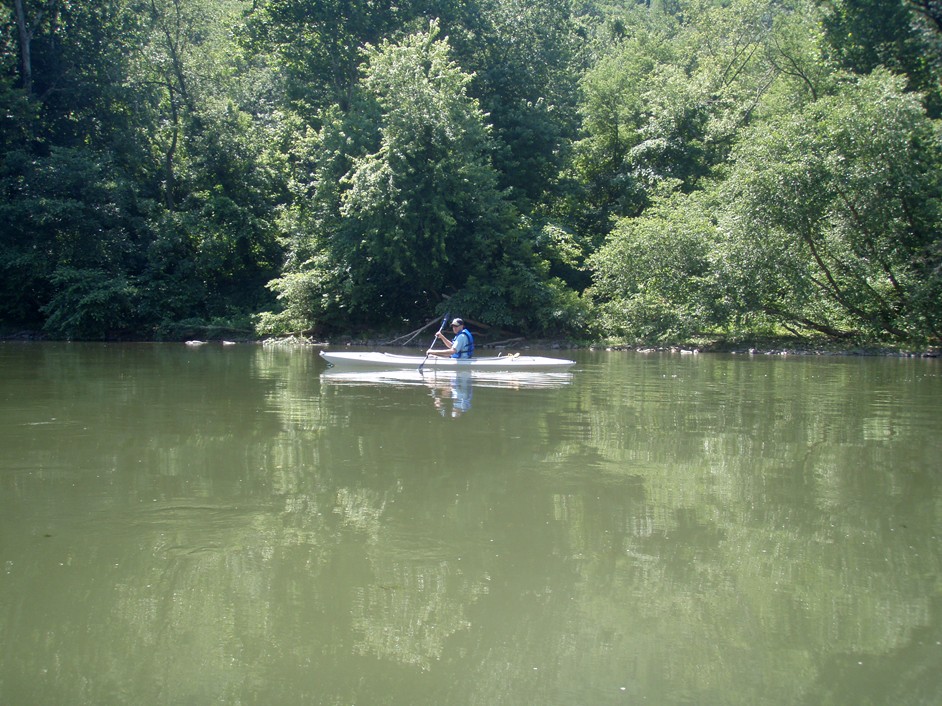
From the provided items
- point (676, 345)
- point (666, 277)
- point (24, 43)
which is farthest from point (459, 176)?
point (24, 43)

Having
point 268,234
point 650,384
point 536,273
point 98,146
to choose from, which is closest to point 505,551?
point 650,384

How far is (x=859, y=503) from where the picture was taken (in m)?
7.03

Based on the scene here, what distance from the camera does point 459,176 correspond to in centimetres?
2897

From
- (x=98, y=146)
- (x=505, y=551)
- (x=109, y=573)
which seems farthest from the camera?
(x=98, y=146)

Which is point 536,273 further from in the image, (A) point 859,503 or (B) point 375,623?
(B) point 375,623

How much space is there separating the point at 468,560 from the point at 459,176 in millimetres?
24536

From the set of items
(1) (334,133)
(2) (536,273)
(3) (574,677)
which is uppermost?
(1) (334,133)

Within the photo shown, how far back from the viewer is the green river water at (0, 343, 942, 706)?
408 centimetres

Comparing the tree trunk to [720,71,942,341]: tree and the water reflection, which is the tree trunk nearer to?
the water reflection

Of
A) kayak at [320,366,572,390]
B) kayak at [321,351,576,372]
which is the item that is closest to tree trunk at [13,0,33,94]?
kayak at [321,351,576,372]

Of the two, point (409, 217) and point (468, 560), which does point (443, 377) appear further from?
point (468, 560)

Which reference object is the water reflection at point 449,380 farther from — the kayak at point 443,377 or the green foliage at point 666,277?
the green foliage at point 666,277

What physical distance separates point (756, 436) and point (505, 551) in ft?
17.9

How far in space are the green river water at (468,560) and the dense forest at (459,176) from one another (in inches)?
569
